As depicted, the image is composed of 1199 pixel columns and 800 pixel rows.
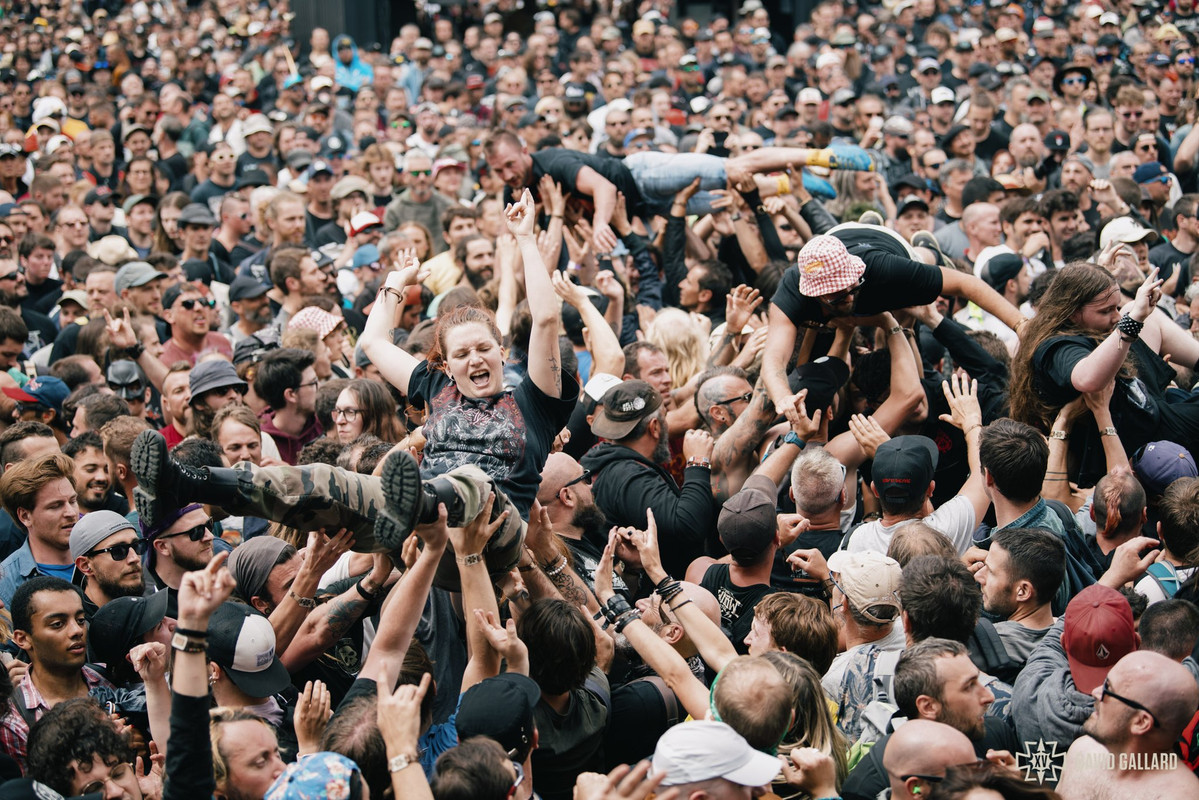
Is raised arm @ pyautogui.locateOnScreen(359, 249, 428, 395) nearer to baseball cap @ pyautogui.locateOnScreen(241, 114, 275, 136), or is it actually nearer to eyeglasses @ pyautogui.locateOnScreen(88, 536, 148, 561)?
eyeglasses @ pyautogui.locateOnScreen(88, 536, 148, 561)

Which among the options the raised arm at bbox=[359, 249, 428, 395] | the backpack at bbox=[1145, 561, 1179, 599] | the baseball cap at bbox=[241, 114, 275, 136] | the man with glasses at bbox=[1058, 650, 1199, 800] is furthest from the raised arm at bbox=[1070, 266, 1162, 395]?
the baseball cap at bbox=[241, 114, 275, 136]

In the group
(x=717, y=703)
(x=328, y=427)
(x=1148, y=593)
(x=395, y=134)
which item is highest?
(x=717, y=703)

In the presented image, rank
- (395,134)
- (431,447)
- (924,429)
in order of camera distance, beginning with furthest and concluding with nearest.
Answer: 1. (395,134)
2. (924,429)
3. (431,447)

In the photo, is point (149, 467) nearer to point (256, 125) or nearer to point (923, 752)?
point (923, 752)

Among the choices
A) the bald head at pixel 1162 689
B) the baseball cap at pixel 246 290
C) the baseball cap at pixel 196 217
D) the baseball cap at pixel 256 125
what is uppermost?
the bald head at pixel 1162 689

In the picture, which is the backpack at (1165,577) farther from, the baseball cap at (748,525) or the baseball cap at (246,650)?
the baseball cap at (246,650)

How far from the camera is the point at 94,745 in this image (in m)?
3.38

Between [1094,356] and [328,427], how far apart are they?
359 centimetres

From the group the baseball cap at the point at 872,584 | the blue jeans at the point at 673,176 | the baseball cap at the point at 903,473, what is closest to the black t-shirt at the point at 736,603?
the baseball cap at the point at 872,584

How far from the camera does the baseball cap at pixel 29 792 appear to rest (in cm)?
310

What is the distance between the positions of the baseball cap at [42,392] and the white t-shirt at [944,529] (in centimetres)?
440

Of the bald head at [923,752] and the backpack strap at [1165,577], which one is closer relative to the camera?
the bald head at [923,752]

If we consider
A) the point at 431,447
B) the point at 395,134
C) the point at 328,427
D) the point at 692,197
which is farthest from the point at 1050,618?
the point at 395,134

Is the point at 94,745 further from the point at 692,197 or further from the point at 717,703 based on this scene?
the point at 692,197
